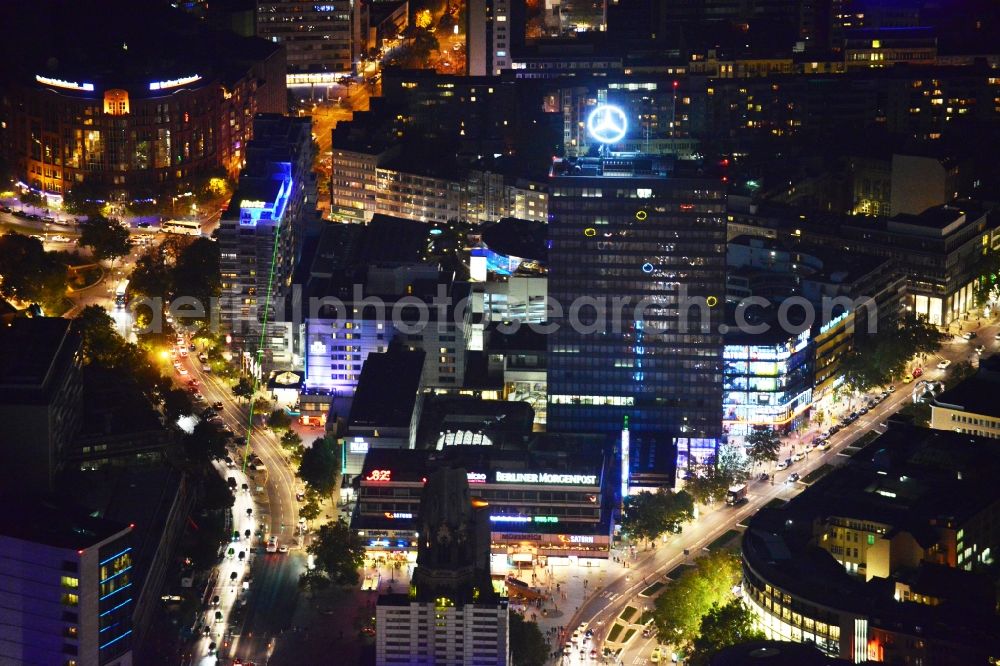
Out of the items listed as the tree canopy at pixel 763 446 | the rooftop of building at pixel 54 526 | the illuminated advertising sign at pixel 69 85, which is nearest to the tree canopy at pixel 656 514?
the tree canopy at pixel 763 446

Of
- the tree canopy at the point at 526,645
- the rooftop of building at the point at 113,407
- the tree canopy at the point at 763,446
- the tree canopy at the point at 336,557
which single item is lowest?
the tree canopy at the point at 526,645

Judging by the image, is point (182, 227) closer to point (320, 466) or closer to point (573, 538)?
point (320, 466)

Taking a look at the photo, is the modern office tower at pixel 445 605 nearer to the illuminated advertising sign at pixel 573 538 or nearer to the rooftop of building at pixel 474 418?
the illuminated advertising sign at pixel 573 538

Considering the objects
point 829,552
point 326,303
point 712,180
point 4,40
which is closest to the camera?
point 829,552

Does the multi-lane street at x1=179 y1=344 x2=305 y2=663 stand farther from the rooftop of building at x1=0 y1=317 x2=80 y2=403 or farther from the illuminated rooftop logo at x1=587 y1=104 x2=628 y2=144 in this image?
the illuminated rooftop logo at x1=587 y1=104 x2=628 y2=144

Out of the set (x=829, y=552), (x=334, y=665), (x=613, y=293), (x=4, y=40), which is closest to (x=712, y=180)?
(x=613, y=293)

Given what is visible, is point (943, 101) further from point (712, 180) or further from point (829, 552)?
point (829, 552)

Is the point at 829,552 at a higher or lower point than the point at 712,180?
lower

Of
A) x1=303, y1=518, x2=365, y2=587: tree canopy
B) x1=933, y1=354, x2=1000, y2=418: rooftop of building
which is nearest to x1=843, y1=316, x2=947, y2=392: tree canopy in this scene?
x1=933, y1=354, x2=1000, y2=418: rooftop of building
